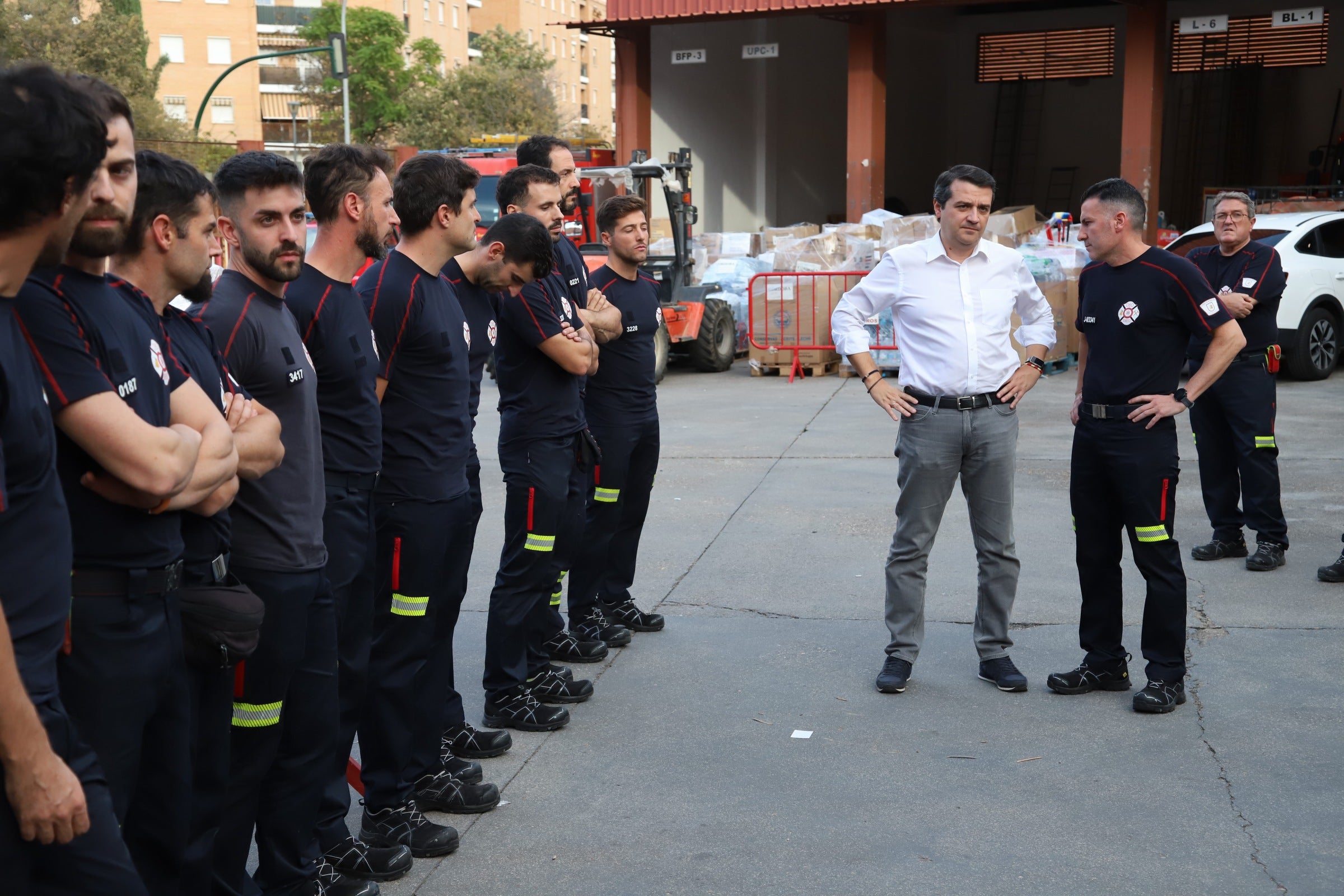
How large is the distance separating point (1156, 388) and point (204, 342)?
379cm

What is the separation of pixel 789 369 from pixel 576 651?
10.3 m

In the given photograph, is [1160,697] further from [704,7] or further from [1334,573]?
[704,7]

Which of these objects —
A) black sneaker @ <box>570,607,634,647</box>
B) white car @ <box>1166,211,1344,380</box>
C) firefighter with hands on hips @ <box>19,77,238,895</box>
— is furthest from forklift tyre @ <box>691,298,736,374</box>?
firefighter with hands on hips @ <box>19,77,238,895</box>

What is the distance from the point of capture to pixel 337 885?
141 inches

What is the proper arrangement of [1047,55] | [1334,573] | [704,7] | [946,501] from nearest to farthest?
[946,501]
[1334,573]
[704,7]
[1047,55]

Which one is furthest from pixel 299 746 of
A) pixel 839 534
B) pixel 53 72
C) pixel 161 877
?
pixel 839 534

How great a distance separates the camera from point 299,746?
133 inches

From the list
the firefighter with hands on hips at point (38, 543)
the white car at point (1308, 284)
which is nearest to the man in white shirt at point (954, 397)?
the firefighter with hands on hips at point (38, 543)

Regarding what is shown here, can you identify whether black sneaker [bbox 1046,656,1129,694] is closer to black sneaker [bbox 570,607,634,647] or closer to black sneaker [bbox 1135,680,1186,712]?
black sneaker [bbox 1135,680,1186,712]

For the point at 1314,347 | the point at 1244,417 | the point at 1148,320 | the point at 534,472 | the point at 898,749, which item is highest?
the point at 1148,320

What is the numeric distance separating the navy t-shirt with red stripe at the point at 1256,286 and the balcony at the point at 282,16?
247 ft

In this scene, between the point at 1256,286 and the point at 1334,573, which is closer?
the point at 1334,573

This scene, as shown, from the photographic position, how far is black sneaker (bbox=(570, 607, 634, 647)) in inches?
237

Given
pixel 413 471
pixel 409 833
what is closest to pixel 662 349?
pixel 413 471
